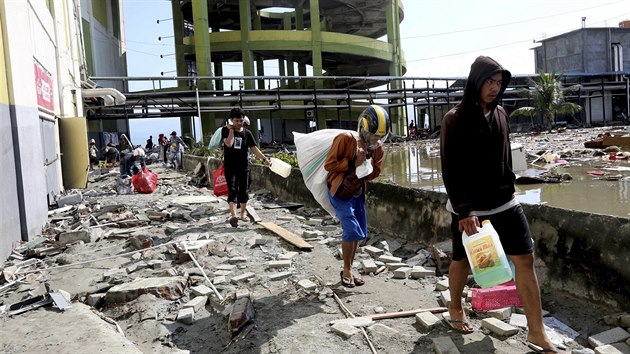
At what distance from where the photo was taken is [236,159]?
22.4ft

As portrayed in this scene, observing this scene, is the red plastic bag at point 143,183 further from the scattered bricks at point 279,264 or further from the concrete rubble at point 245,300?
the scattered bricks at point 279,264

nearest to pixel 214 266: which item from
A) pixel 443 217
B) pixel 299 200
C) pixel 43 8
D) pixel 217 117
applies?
pixel 443 217

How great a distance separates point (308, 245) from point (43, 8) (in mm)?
9113

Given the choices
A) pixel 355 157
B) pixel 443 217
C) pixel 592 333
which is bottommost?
pixel 592 333

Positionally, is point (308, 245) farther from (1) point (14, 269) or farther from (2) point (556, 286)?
(1) point (14, 269)

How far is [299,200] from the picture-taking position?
8703 millimetres

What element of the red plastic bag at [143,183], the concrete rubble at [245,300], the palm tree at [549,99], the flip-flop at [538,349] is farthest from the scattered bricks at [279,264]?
the palm tree at [549,99]

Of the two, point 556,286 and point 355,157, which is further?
point 355,157

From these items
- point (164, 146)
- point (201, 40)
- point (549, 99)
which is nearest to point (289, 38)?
point (201, 40)

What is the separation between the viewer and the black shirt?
22.1 ft

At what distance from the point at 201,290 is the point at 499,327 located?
245cm

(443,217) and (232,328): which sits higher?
(443,217)

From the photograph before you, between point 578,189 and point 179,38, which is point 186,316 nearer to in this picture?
point 578,189

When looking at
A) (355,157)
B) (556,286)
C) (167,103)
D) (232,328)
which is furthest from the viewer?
(167,103)
